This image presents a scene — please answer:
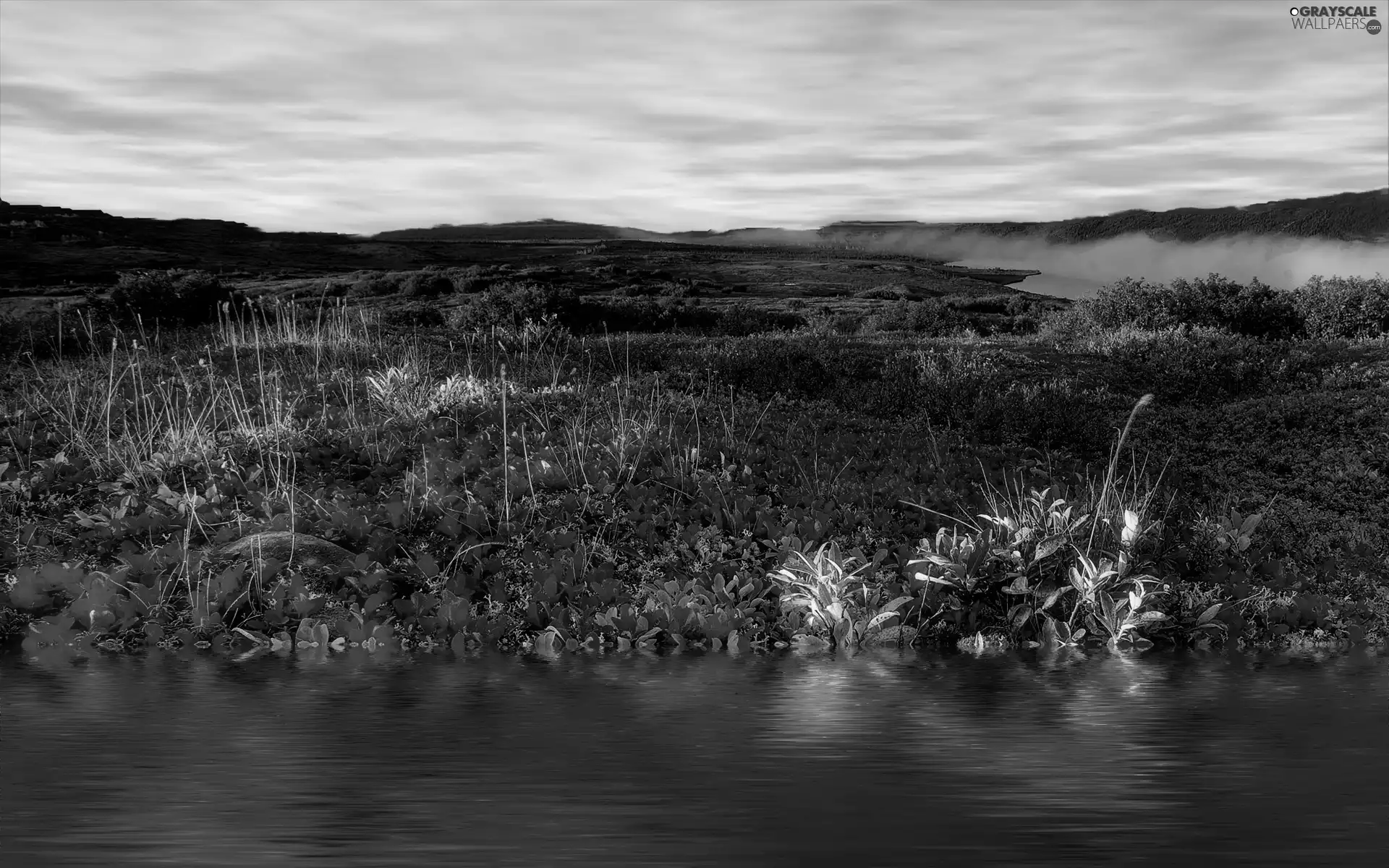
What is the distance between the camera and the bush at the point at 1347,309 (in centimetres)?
2353

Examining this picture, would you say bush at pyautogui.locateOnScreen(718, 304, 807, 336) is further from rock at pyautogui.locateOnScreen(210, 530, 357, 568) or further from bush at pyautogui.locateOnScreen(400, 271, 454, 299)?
rock at pyautogui.locateOnScreen(210, 530, 357, 568)

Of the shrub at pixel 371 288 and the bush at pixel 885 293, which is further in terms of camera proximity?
the bush at pixel 885 293

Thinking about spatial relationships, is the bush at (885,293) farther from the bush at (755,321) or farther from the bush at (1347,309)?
the bush at (1347,309)

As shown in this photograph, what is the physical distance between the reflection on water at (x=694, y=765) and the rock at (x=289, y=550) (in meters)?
1.27

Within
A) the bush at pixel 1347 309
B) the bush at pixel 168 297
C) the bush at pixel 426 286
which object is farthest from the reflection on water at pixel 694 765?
the bush at pixel 426 286

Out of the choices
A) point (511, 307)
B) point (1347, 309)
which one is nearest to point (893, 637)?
point (511, 307)

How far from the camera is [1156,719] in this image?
409 cm

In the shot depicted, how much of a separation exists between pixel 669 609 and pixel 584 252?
5784 cm

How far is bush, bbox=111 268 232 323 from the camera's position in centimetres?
2114

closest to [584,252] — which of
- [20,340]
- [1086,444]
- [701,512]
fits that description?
[20,340]

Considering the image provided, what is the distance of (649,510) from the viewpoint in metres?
7.03

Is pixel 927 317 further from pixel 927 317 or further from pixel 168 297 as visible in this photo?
pixel 168 297

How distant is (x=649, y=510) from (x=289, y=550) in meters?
2.10

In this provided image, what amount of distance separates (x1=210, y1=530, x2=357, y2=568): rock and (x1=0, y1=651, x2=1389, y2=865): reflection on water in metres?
1.27
